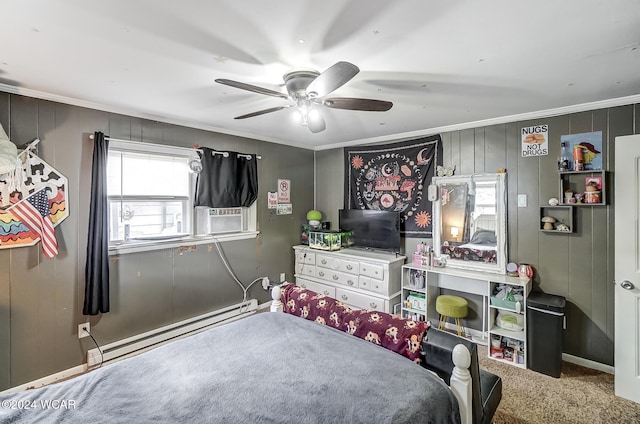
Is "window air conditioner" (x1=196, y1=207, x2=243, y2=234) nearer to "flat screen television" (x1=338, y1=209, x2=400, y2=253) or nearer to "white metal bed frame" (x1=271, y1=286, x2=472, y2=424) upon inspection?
"flat screen television" (x1=338, y1=209, x2=400, y2=253)

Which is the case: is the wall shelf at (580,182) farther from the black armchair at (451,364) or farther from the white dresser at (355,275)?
the black armchair at (451,364)

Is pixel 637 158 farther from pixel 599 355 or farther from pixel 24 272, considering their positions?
pixel 24 272

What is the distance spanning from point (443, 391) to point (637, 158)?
243 cm

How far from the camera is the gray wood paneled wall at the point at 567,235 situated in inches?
107

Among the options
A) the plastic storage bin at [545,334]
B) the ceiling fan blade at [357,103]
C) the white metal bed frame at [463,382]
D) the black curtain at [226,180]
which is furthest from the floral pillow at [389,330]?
the black curtain at [226,180]

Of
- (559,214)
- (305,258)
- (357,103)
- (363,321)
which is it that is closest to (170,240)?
(305,258)

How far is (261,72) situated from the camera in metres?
2.07

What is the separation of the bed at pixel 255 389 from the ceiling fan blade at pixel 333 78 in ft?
4.90

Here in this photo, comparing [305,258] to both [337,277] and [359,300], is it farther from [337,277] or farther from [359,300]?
[359,300]

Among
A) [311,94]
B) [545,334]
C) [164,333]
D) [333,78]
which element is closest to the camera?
[333,78]

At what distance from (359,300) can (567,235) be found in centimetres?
231

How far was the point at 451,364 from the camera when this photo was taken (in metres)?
1.61

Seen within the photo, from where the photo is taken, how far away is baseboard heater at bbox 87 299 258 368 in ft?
9.37

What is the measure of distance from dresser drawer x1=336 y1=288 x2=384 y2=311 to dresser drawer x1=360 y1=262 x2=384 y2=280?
0.28 metres
